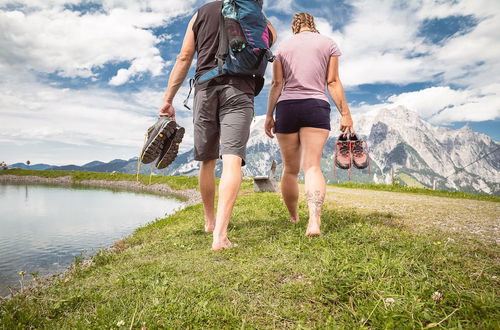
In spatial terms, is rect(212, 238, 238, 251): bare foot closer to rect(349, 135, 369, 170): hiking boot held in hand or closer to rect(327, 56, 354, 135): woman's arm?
rect(327, 56, 354, 135): woman's arm

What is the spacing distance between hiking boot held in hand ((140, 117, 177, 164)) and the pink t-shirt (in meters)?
1.75

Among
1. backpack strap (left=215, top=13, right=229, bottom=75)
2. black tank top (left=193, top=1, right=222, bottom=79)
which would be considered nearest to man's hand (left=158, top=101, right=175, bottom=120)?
black tank top (left=193, top=1, right=222, bottom=79)

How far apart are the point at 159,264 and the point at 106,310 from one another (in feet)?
3.76

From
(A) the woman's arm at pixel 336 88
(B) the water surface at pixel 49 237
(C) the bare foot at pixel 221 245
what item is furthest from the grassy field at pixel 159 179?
(C) the bare foot at pixel 221 245

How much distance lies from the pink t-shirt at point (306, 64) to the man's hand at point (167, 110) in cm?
167

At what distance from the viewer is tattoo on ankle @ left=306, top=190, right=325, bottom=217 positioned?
4.21m

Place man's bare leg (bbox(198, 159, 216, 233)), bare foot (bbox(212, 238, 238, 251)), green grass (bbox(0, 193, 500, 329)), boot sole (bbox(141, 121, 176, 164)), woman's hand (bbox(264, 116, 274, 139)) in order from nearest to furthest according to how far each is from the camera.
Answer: green grass (bbox(0, 193, 500, 329)) < bare foot (bbox(212, 238, 238, 251)) < boot sole (bbox(141, 121, 176, 164)) < man's bare leg (bbox(198, 159, 216, 233)) < woman's hand (bbox(264, 116, 274, 139))

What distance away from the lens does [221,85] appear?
3990mm

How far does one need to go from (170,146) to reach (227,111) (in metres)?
1.03

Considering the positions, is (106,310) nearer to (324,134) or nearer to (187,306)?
(187,306)

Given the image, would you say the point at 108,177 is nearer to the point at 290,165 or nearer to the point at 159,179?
the point at 159,179

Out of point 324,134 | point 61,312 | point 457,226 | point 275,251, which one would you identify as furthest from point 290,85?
point 457,226

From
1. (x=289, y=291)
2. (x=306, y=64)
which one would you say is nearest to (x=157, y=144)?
(x=306, y=64)

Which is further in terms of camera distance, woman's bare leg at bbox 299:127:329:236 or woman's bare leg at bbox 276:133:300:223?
woman's bare leg at bbox 276:133:300:223
